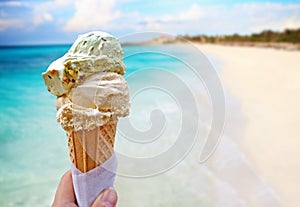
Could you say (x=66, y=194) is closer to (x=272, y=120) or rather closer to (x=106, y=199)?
(x=106, y=199)

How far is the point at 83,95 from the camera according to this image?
3.27 feet

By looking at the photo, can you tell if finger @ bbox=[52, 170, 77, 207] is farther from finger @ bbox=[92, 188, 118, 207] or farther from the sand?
the sand

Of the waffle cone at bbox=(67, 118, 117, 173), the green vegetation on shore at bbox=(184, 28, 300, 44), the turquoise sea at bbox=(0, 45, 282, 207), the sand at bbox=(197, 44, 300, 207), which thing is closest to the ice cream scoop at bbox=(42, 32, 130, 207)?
the waffle cone at bbox=(67, 118, 117, 173)

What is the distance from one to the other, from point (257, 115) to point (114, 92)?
2.80 metres

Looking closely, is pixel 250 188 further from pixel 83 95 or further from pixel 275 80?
pixel 275 80

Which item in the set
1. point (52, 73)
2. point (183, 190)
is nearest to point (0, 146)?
point (183, 190)

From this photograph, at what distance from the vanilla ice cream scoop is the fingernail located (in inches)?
13.4

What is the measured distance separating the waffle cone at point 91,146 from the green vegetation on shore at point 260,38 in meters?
9.34

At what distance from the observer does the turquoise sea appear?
1.75 metres

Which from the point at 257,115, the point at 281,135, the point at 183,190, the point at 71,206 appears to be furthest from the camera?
the point at 257,115

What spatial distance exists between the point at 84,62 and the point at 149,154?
4.63 ft

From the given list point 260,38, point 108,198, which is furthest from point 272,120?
point 260,38

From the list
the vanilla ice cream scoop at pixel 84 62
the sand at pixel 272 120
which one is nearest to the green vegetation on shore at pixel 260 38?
the sand at pixel 272 120

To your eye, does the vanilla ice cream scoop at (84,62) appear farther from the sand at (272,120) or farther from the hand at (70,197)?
the sand at (272,120)
